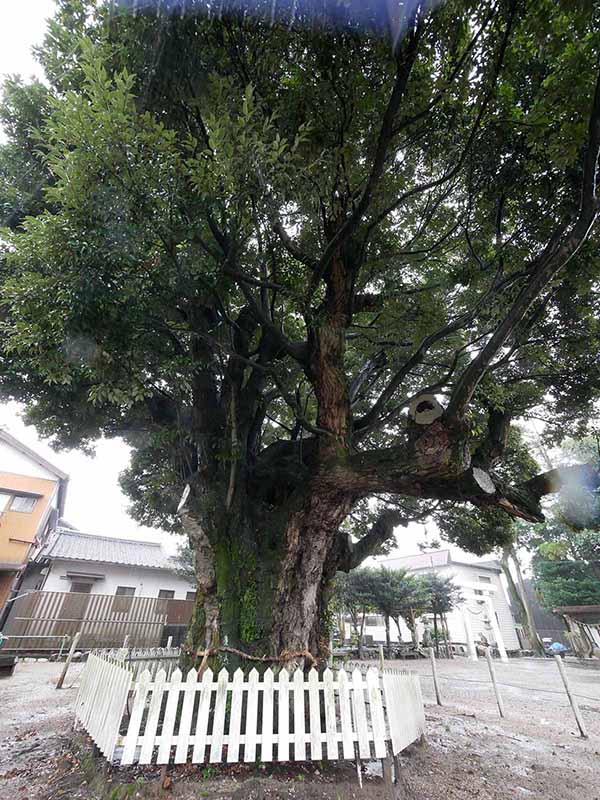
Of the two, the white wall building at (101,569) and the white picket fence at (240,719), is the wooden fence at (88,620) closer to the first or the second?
the white wall building at (101,569)

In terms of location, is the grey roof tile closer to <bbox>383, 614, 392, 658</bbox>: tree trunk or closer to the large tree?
<bbox>383, 614, 392, 658</bbox>: tree trunk

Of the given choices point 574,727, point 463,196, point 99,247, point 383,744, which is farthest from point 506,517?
point 99,247

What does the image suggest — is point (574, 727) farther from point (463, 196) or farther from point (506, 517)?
point (463, 196)

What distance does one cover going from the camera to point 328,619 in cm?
568

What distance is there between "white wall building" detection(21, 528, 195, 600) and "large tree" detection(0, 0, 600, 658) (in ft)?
40.0

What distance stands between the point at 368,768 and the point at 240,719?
1442 mm

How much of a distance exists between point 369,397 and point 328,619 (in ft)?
13.6

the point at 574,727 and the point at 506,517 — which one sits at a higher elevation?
the point at 506,517

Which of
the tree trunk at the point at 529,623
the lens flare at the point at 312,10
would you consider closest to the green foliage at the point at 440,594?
the tree trunk at the point at 529,623

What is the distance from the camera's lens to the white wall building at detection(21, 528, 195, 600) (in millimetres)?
15609

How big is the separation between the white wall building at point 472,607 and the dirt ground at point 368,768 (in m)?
15.7

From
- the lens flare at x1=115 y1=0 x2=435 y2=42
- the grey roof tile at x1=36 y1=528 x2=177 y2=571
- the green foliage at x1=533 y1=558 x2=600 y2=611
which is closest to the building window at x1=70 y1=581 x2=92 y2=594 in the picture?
the grey roof tile at x1=36 y1=528 x2=177 y2=571

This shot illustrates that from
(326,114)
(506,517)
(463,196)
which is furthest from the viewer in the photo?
(506,517)

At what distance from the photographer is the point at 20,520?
14672 millimetres
